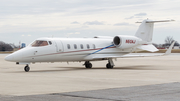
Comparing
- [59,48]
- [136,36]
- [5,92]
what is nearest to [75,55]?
[59,48]

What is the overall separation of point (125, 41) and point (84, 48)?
4284mm

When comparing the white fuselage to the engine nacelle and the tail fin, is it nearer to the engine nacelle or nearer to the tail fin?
the engine nacelle

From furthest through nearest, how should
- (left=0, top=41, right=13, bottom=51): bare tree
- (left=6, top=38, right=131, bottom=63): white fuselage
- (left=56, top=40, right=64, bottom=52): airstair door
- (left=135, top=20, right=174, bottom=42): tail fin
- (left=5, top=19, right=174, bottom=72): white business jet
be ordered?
(left=0, top=41, right=13, bottom=51): bare tree, (left=135, top=20, right=174, bottom=42): tail fin, (left=56, top=40, right=64, bottom=52): airstair door, (left=5, top=19, right=174, bottom=72): white business jet, (left=6, top=38, right=131, bottom=63): white fuselage

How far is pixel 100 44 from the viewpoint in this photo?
2756 centimetres

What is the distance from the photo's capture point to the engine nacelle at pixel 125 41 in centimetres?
2767

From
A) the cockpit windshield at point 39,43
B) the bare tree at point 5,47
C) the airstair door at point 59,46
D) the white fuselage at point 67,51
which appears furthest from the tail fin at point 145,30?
the bare tree at point 5,47

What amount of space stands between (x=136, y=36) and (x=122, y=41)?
Result: 319 cm

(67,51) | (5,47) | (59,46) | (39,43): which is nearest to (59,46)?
(59,46)

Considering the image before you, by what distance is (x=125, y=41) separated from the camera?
27.9 m

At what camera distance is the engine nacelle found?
27.7 meters


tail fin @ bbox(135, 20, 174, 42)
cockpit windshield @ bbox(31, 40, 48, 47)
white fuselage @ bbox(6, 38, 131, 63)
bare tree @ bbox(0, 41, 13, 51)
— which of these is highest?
tail fin @ bbox(135, 20, 174, 42)

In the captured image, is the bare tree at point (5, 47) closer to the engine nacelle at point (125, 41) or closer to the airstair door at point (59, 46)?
the engine nacelle at point (125, 41)

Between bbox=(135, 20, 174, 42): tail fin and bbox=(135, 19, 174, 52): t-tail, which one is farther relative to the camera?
bbox=(135, 20, 174, 42): tail fin

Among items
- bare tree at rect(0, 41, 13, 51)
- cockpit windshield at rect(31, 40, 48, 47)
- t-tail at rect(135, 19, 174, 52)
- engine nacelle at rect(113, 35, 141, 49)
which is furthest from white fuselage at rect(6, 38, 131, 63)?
bare tree at rect(0, 41, 13, 51)
